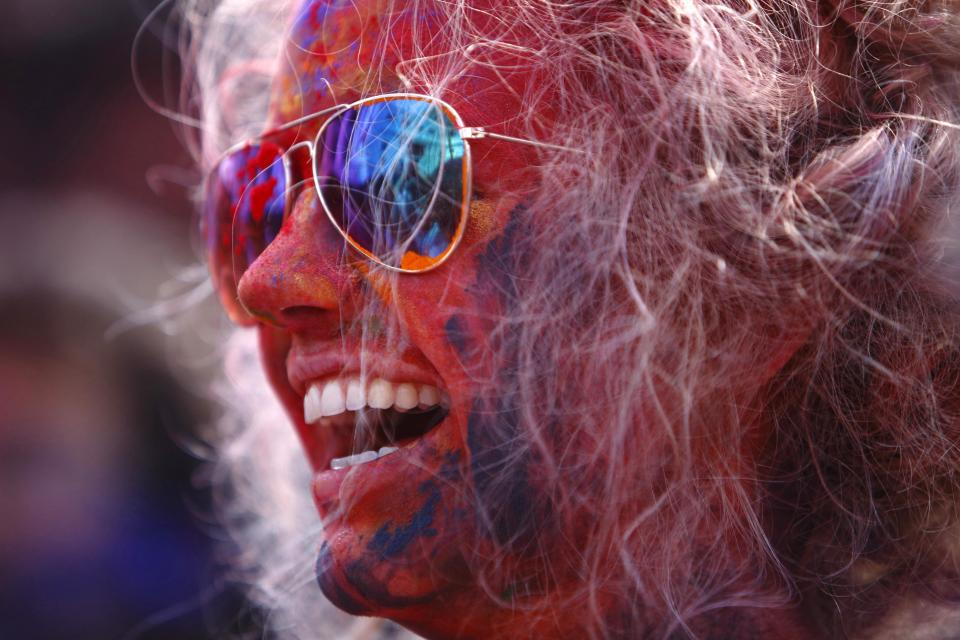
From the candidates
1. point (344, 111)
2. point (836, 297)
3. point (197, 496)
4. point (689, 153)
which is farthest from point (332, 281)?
point (197, 496)

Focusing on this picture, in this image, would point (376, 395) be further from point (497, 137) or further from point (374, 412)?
point (497, 137)

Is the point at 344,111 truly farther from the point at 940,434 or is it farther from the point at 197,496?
the point at 197,496

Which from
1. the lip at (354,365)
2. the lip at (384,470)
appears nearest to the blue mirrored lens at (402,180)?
the lip at (354,365)

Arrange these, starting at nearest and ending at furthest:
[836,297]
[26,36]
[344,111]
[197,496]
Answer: [836,297] < [344,111] < [197,496] < [26,36]

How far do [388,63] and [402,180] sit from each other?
186 mm

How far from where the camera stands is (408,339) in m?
1.13

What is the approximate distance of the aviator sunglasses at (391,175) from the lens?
3.50 feet

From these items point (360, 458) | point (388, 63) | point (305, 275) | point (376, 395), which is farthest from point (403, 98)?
point (360, 458)

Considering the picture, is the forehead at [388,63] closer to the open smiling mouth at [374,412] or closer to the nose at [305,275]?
the nose at [305,275]

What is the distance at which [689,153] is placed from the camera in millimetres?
1056

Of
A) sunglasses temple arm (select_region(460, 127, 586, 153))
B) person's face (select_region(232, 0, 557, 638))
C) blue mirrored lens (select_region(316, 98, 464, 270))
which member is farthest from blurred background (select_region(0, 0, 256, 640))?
sunglasses temple arm (select_region(460, 127, 586, 153))

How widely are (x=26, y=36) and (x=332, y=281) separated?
2.65 m

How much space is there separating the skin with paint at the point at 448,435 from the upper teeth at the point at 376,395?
0.08 ft

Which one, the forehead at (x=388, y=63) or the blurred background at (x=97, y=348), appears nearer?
the forehead at (x=388, y=63)
